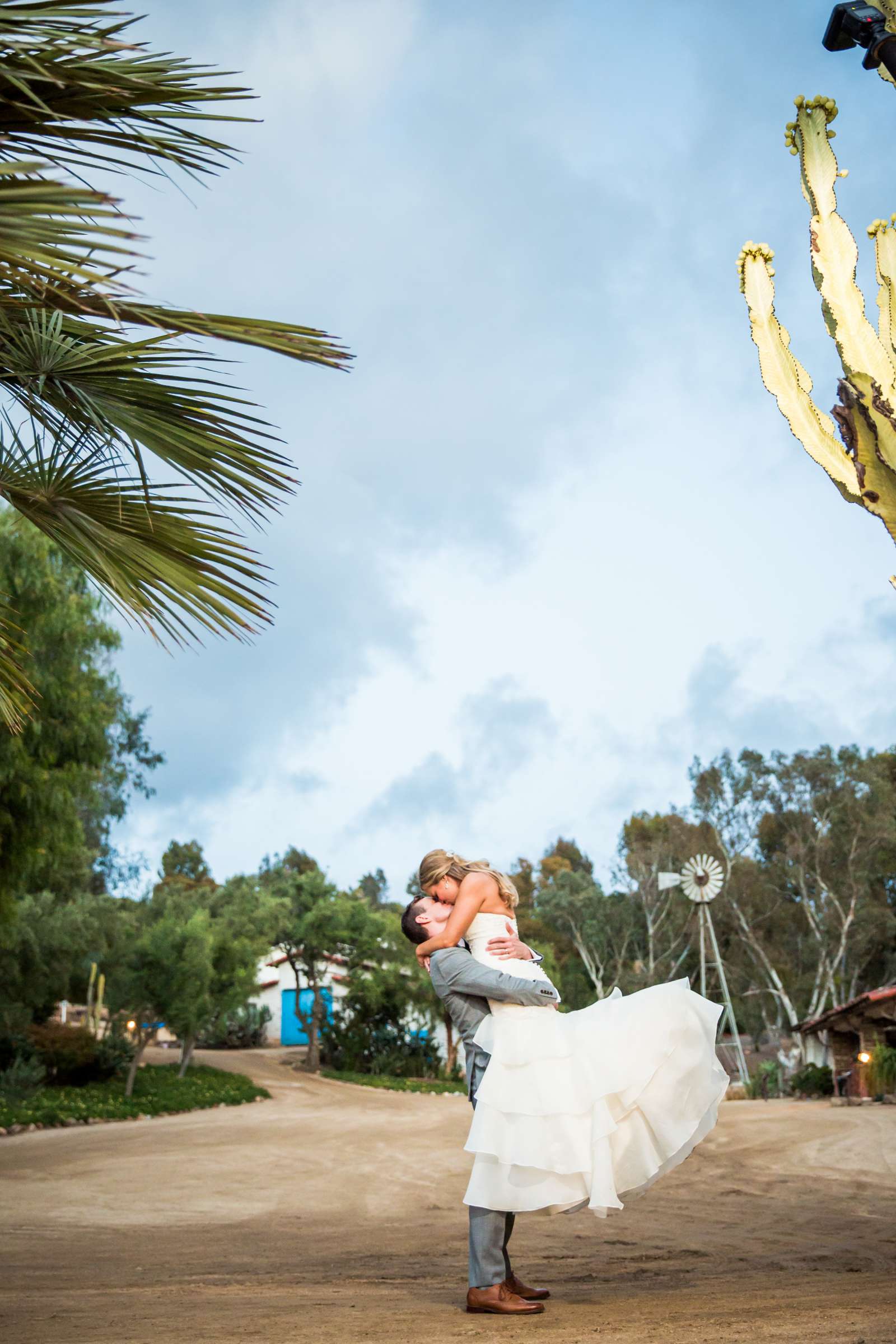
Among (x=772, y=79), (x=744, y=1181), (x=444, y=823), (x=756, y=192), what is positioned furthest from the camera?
(x=444, y=823)

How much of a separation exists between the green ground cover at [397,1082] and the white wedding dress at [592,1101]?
79.0 ft

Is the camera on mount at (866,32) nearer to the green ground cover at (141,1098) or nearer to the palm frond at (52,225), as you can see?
the palm frond at (52,225)

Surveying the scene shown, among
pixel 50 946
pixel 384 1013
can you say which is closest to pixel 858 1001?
pixel 384 1013

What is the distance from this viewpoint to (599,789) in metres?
116

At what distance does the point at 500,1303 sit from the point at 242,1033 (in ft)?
123

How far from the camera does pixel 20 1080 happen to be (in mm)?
18297

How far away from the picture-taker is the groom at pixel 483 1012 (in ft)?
11.2

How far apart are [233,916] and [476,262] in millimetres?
17859

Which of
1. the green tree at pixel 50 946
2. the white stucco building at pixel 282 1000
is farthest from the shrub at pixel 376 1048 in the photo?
the green tree at pixel 50 946

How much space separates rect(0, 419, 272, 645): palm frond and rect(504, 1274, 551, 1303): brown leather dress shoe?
249 cm

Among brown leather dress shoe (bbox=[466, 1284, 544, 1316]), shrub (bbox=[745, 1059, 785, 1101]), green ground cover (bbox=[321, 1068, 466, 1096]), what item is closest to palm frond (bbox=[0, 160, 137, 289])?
brown leather dress shoe (bbox=[466, 1284, 544, 1316])

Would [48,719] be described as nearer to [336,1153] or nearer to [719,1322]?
[336,1153]

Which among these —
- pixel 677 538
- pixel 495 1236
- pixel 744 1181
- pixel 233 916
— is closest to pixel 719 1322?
pixel 495 1236

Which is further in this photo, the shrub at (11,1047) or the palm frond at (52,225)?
the shrub at (11,1047)
